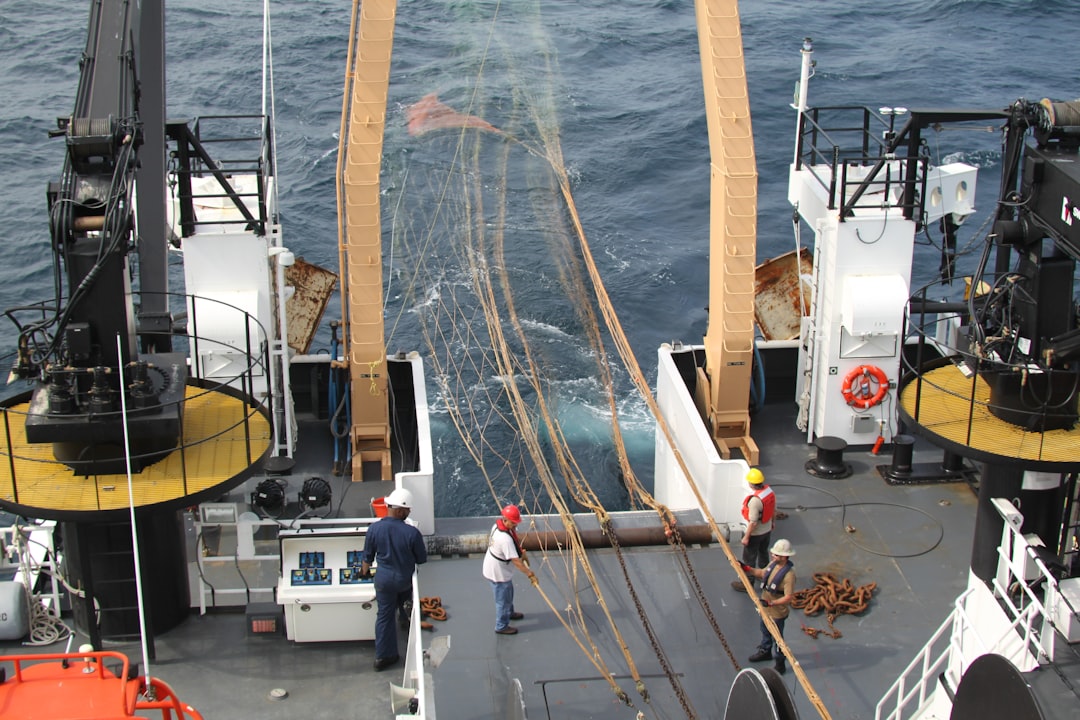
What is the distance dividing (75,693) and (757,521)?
24.6 feet

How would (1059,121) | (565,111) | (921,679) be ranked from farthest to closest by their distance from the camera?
(565,111) → (921,679) → (1059,121)

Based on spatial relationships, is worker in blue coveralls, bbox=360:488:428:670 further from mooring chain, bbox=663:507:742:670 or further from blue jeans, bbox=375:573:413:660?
mooring chain, bbox=663:507:742:670

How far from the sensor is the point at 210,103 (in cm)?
3356

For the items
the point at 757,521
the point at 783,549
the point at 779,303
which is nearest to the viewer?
the point at 783,549

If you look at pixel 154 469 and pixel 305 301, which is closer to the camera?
pixel 154 469

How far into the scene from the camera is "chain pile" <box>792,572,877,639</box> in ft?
44.1

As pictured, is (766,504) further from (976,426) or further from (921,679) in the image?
(976,426)

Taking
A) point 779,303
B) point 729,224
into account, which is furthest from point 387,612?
point 779,303

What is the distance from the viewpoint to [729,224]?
637 inches

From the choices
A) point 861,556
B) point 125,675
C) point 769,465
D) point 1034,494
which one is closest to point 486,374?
point 769,465

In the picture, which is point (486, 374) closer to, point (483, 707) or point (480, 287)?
point (480, 287)

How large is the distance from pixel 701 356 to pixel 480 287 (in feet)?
23.2

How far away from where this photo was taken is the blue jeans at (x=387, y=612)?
11.6 meters

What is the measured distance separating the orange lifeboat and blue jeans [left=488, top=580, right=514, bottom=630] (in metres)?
5.01
